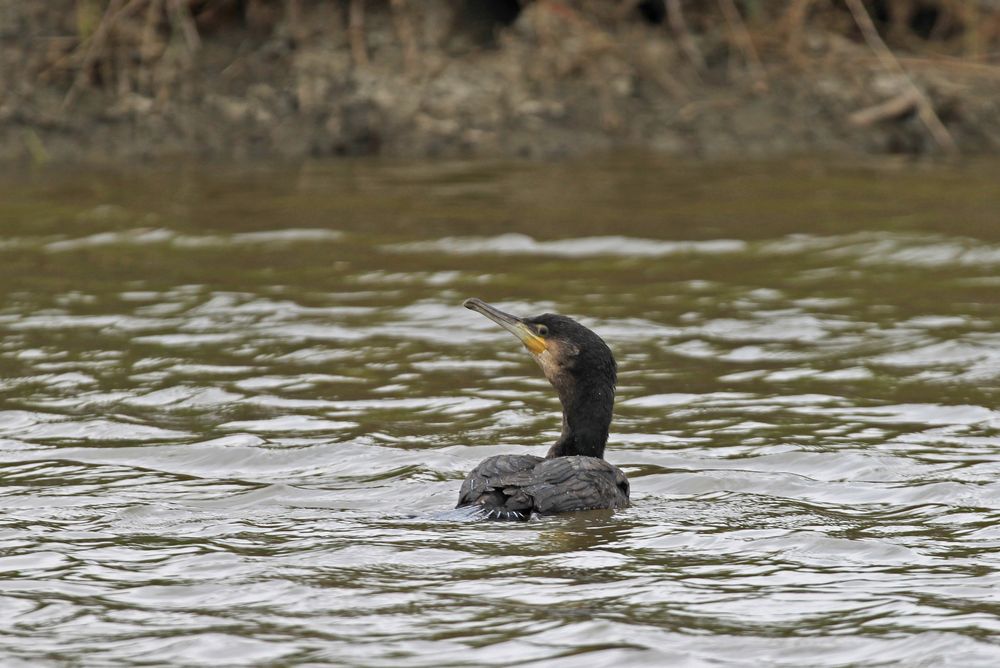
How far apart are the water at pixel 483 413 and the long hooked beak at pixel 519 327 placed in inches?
27.6

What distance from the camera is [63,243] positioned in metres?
13.0

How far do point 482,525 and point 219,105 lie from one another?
9.97 meters

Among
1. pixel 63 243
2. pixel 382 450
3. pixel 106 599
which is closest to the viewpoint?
pixel 106 599

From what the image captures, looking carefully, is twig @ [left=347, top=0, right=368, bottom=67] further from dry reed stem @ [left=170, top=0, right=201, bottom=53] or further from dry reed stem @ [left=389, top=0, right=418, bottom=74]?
dry reed stem @ [left=170, top=0, right=201, bottom=53]

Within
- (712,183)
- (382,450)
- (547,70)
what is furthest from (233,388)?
(547,70)

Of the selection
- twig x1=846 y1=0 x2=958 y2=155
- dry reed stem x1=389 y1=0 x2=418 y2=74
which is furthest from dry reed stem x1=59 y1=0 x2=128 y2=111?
twig x1=846 y1=0 x2=958 y2=155

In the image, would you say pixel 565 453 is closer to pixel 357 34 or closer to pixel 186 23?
pixel 357 34

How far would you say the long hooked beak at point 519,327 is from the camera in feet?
25.9

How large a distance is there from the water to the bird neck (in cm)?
38

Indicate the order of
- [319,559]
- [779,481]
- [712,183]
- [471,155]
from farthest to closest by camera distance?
[471,155] < [712,183] < [779,481] < [319,559]

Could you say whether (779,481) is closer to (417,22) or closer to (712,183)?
(712,183)

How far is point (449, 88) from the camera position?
52.5ft

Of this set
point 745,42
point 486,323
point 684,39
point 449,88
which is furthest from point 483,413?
point 684,39

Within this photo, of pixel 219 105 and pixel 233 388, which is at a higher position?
pixel 219 105
